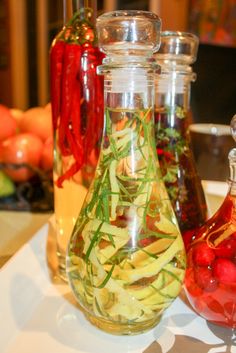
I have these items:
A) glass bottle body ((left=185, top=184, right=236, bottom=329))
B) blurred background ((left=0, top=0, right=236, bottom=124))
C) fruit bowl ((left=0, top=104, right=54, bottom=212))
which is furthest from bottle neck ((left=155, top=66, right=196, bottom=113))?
blurred background ((left=0, top=0, right=236, bottom=124))

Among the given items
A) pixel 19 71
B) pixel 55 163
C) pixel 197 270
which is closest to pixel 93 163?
pixel 55 163

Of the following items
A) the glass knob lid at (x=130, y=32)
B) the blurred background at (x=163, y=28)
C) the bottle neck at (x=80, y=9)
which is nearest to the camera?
the glass knob lid at (x=130, y=32)

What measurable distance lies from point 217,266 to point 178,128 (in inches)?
5.8

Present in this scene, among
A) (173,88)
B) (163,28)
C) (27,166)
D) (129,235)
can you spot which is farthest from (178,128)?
(163,28)

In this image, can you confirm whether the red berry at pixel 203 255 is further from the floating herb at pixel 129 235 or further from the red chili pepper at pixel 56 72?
the red chili pepper at pixel 56 72

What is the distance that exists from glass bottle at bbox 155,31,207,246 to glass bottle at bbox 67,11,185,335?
0.28 ft

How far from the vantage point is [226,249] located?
Result: 35 cm

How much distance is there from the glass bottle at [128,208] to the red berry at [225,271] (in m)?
0.03

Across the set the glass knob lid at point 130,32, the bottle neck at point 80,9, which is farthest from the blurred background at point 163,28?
the glass knob lid at point 130,32

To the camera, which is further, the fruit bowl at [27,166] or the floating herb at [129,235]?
the fruit bowl at [27,166]

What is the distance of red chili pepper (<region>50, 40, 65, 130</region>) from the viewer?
42cm

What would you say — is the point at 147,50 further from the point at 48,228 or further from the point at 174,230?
the point at 48,228

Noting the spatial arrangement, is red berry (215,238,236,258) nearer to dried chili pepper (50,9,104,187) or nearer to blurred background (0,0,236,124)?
dried chili pepper (50,9,104,187)

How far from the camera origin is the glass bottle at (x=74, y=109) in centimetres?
41
